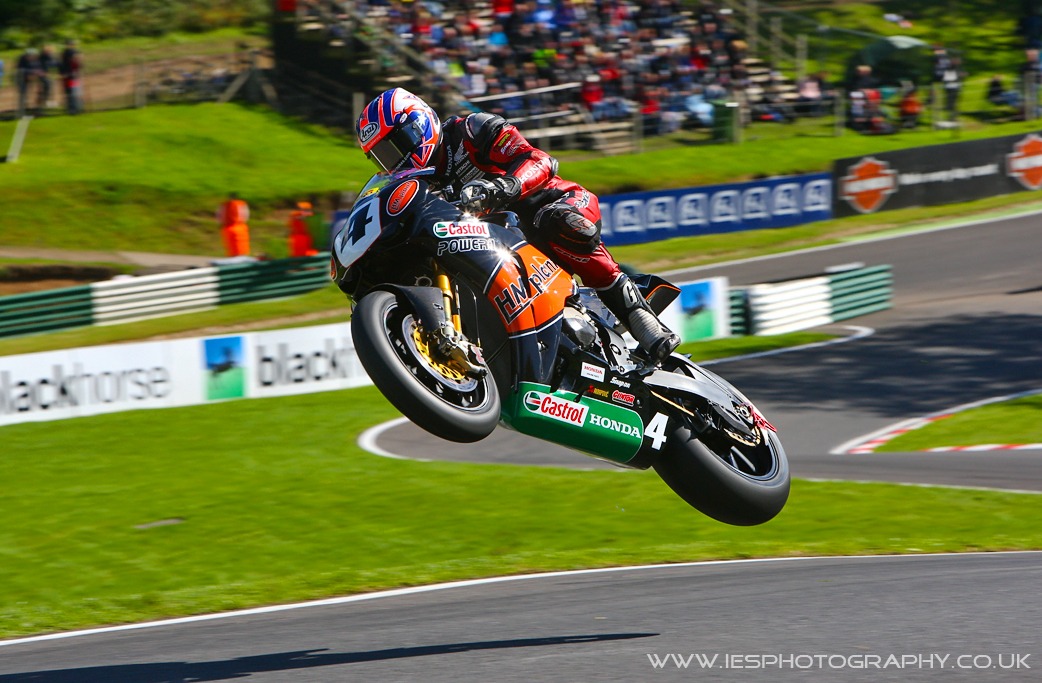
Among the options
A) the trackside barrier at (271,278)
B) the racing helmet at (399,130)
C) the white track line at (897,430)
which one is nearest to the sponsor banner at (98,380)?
the trackside barrier at (271,278)

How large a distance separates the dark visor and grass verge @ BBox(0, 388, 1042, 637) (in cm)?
590

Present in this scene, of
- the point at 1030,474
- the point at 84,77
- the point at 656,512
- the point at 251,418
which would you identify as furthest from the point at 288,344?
the point at 84,77

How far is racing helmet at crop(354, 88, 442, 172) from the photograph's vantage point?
6.70 m

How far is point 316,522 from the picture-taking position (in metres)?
14.2

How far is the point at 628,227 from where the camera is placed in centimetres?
2906

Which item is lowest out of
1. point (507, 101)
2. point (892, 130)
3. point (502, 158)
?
point (892, 130)

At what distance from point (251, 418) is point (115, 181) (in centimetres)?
1439

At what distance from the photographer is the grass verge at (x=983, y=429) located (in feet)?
56.1

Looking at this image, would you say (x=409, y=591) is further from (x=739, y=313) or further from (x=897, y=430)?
(x=739, y=313)

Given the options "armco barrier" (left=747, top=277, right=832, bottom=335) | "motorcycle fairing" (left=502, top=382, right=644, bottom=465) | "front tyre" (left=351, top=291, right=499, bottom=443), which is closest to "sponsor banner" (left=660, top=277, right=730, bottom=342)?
"armco barrier" (left=747, top=277, right=832, bottom=335)

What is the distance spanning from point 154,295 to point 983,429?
15189 millimetres

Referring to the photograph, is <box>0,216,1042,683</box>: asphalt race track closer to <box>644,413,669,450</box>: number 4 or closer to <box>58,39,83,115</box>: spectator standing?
<box>644,413,669,450</box>: number 4

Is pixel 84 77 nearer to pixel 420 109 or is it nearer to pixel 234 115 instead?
pixel 234 115

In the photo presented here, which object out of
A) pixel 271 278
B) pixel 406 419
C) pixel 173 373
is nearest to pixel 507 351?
pixel 173 373
